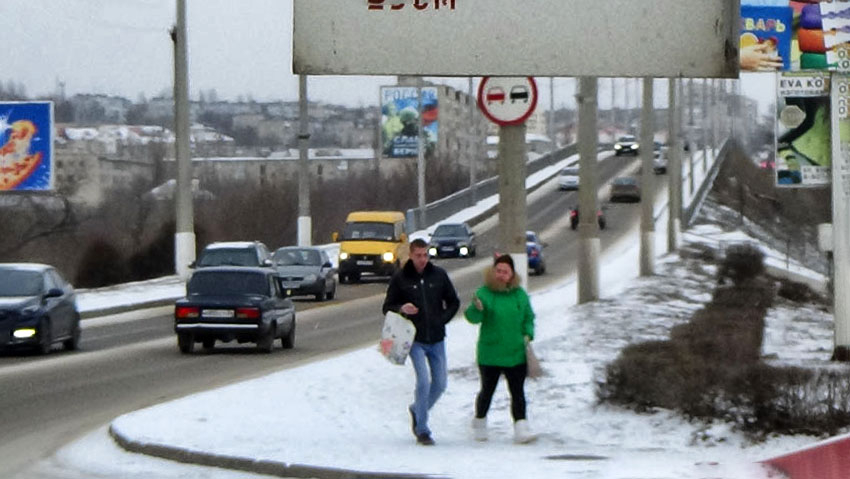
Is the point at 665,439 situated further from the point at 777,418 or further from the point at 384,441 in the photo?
the point at 384,441

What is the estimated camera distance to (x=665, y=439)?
48.7 ft

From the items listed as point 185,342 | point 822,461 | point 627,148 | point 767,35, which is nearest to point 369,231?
point 185,342

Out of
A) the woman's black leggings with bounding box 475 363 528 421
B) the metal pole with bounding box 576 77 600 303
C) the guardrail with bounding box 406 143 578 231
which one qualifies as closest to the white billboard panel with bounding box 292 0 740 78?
the woman's black leggings with bounding box 475 363 528 421

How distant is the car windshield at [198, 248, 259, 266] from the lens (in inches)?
1649

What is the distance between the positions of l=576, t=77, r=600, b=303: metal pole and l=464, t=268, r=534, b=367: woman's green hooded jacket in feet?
67.5

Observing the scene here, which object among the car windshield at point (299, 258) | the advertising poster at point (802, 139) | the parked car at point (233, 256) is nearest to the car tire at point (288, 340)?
the advertising poster at point (802, 139)

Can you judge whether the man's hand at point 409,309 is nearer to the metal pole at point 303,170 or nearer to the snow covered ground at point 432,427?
the snow covered ground at point 432,427

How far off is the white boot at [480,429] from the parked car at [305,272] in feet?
109

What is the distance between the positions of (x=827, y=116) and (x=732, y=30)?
24.4ft

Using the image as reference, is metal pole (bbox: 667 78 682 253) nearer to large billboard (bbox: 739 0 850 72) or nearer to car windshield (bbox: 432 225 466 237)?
car windshield (bbox: 432 225 466 237)

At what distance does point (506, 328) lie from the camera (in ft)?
47.9

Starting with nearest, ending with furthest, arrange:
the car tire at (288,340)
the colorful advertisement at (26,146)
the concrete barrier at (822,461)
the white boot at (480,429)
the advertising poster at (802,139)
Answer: the concrete barrier at (822,461) → the white boot at (480,429) → the advertising poster at (802,139) → the car tire at (288,340) → the colorful advertisement at (26,146)

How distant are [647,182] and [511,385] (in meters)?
37.8

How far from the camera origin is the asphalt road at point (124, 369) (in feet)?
58.2
